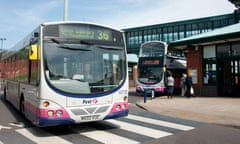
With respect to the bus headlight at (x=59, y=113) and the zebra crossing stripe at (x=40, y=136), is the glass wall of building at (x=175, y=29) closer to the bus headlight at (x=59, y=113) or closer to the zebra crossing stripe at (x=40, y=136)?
the zebra crossing stripe at (x=40, y=136)

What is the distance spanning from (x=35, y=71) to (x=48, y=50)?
86cm

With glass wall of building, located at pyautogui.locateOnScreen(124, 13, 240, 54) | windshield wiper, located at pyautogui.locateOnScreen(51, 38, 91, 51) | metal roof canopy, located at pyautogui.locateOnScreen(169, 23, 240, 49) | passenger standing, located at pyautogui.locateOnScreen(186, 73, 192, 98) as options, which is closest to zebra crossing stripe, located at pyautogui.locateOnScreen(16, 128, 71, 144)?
windshield wiper, located at pyautogui.locateOnScreen(51, 38, 91, 51)

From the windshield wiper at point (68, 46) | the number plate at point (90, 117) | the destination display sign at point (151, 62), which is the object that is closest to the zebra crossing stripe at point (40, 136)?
the number plate at point (90, 117)

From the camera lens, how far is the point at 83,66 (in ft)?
22.5

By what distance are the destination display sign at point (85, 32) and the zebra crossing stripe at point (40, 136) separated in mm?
2694

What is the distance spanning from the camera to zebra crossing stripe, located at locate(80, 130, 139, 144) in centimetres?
628

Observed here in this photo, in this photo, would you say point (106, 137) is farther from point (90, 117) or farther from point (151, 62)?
point (151, 62)

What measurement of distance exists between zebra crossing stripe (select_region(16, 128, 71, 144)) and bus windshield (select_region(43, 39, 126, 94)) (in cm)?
128

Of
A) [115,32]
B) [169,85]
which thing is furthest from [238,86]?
[115,32]

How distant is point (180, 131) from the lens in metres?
7.42

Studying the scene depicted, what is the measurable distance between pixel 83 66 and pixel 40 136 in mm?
2213

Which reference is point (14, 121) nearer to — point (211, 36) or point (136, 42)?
point (211, 36)

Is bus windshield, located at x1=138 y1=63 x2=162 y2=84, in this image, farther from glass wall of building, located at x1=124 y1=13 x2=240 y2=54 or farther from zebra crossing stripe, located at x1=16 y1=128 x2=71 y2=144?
glass wall of building, located at x1=124 y1=13 x2=240 y2=54

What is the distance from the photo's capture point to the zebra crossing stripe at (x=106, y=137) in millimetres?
6277
